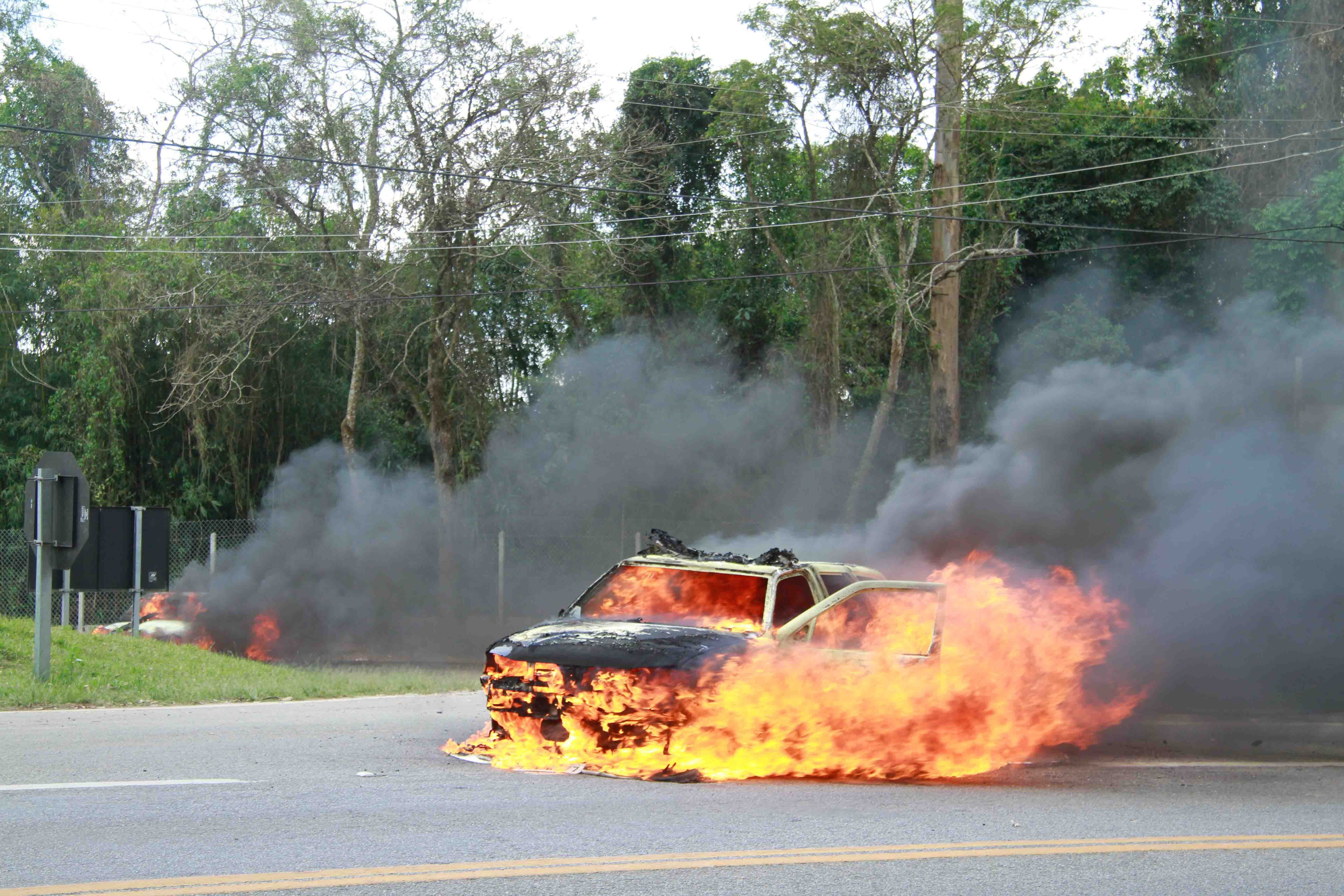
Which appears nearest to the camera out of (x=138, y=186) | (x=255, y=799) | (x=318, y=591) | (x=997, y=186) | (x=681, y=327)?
(x=255, y=799)

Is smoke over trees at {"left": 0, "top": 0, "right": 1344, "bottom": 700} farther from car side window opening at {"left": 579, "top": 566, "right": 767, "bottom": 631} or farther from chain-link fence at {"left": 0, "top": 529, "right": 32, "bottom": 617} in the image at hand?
car side window opening at {"left": 579, "top": 566, "right": 767, "bottom": 631}

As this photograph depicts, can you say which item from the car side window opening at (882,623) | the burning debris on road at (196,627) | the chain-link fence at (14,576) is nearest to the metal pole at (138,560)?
the burning debris on road at (196,627)

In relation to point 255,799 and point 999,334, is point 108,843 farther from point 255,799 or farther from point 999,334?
point 999,334

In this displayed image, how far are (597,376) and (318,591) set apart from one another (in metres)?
7.88

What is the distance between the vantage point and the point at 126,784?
24.6 feet

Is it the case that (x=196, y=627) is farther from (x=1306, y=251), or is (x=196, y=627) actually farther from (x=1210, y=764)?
(x=1306, y=251)

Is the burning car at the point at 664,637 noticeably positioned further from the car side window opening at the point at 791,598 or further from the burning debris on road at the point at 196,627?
the burning debris on road at the point at 196,627

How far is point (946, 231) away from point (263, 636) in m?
13.9

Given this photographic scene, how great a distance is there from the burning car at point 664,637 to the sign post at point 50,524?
18.1ft

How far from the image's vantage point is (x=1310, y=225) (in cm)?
2452

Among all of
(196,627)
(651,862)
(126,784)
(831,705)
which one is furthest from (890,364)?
(651,862)

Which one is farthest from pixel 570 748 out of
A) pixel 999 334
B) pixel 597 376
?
pixel 999 334

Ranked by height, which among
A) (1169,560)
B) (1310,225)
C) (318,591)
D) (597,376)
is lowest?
(318,591)

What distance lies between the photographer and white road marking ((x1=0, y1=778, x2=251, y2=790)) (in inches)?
287
